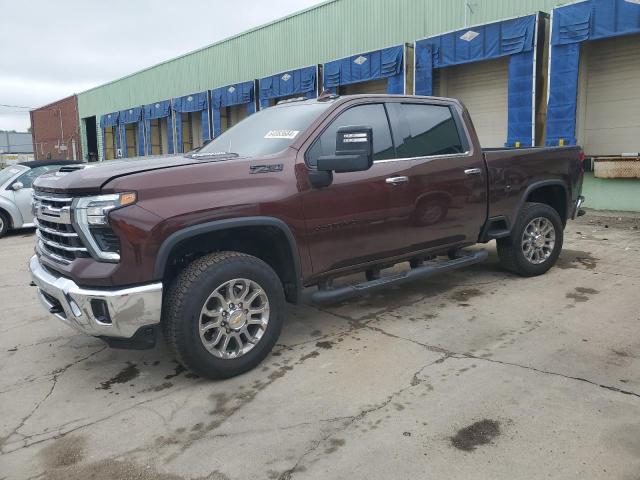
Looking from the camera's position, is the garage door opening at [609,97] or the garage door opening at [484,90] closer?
the garage door opening at [609,97]

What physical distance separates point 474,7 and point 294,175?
11864 mm

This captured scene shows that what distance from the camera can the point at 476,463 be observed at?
2.64m

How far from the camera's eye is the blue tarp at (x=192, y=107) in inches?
975

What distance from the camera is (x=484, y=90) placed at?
14242 mm

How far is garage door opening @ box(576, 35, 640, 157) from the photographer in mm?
11367

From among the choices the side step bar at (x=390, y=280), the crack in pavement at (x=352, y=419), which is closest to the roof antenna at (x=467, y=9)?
the side step bar at (x=390, y=280)

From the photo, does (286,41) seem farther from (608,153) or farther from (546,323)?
(546,323)

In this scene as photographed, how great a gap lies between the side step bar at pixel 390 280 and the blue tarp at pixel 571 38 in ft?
25.4

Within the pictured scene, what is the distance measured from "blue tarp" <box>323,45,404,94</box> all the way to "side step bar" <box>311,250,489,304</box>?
35.0 feet

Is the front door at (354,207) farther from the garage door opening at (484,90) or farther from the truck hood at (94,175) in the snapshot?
the garage door opening at (484,90)

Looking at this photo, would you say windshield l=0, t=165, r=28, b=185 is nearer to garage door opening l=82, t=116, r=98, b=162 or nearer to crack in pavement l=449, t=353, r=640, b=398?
crack in pavement l=449, t=353, r=640, b=398

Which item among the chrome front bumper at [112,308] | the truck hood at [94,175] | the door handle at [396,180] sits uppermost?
the truck hood at [94,175]

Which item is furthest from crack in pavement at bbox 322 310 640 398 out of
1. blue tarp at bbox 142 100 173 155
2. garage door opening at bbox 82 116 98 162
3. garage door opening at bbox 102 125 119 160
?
garage door opening at bbox 82 116 98 162

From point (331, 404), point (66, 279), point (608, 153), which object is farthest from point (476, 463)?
point (608, 153)
